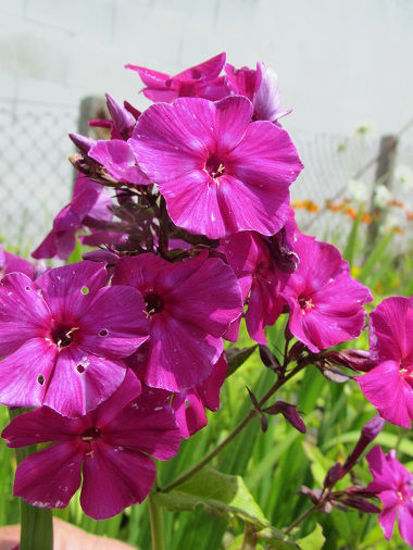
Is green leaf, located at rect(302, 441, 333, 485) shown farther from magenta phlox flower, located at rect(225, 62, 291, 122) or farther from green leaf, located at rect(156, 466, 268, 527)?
magenta phlox flower, located at rect(225, 62, 291, 122)

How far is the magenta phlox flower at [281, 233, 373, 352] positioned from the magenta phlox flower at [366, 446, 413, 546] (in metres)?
0.23

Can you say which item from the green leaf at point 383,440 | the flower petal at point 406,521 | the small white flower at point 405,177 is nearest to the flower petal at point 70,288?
the flower petal at point 406,521

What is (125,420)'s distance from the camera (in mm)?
438

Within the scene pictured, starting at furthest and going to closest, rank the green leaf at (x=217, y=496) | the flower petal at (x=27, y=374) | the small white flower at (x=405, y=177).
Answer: the small white flower at (x=405, y=177)
the green leaf at (x=217, y=496)
the flower petal at (x=27, y=374)

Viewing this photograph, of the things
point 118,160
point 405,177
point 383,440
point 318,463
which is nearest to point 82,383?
point 118,160

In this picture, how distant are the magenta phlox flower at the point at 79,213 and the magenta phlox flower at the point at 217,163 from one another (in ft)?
0.40

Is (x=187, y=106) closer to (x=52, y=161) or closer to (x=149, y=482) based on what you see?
(x=149, y=482)

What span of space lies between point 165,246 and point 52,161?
9.92ft

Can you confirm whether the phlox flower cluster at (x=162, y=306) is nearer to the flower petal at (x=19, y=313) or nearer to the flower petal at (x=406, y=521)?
the flower petal at (x=19, y=313)

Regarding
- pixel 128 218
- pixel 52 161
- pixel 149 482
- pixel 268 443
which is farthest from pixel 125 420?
pixel 52 161

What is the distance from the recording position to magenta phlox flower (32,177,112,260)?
0.54 m

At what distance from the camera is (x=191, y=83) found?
49 centimetres

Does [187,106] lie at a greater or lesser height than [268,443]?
greater

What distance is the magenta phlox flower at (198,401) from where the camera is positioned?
46cm
